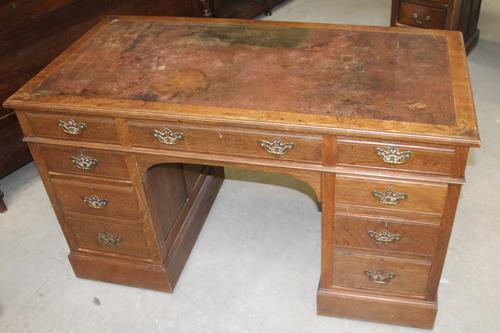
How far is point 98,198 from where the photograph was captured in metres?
2.11

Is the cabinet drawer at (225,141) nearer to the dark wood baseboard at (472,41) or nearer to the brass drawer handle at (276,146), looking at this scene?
the brass drawer handle at (276,146)

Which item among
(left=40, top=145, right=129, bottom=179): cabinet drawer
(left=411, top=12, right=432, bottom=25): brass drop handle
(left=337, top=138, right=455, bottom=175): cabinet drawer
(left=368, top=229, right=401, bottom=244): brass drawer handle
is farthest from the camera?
(left=411, top=12, right=432, bottom=25): brass drop handle

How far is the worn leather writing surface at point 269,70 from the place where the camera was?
1.74 metres

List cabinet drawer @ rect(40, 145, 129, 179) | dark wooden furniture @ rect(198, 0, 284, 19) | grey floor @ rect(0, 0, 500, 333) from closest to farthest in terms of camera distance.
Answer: cabinet drawer @ rect(40, 145, 129, 179)
grey floor @ rect(0, 0, 500, 333)
dark wooden furniture @ rect(198, 0, 284, 19)

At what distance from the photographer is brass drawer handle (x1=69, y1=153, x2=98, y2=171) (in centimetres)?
199

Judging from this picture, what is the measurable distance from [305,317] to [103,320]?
2.79 ft

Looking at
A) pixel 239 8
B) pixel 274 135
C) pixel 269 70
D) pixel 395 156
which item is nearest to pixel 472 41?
pixel 239 8

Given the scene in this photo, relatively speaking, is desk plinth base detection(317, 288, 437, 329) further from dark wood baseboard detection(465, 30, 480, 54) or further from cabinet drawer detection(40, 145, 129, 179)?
dark wood baseboard detection(465, 30, 480, 54)

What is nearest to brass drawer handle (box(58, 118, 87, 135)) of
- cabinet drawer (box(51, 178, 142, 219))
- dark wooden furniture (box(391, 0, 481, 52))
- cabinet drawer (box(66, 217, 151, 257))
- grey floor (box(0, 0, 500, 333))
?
cabinet drawer (box(51, 178, 142, 219))

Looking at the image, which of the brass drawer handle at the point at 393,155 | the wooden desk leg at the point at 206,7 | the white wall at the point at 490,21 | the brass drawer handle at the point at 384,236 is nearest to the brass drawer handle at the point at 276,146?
the brass drawer handle at the point at 393,155

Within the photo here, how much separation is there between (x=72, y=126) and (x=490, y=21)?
387 centimetres

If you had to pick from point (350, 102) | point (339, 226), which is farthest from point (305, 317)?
point (350, 102)

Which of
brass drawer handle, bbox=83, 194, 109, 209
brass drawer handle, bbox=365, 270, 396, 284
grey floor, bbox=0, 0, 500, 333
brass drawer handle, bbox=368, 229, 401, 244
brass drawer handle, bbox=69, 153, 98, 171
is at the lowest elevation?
grey floor, bbox=0, 0, 500, 333

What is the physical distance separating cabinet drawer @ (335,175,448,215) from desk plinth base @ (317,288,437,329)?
45 centimetres
